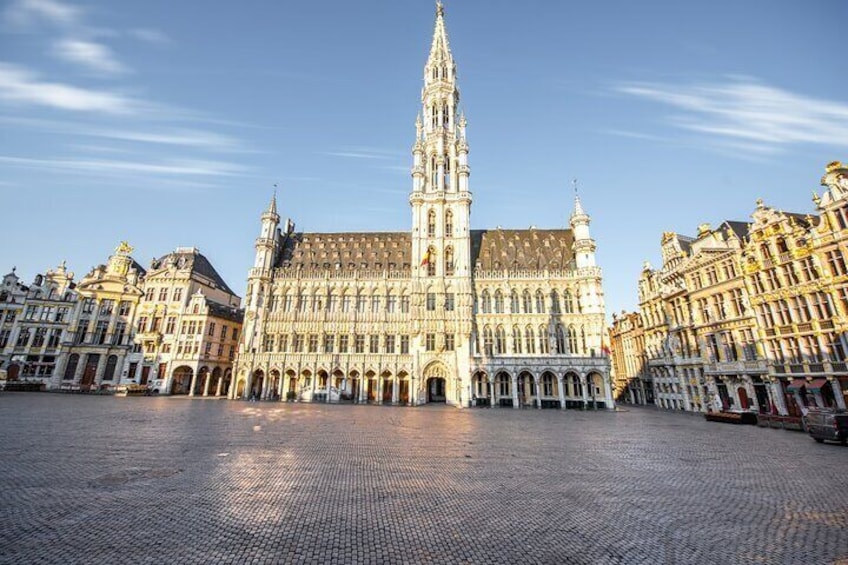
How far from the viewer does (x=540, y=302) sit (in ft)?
149

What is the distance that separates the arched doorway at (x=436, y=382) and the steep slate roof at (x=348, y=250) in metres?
14.2

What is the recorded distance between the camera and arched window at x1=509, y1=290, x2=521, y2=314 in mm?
45219

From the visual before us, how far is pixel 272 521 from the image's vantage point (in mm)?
7035

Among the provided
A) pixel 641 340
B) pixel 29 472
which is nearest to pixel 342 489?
pixel 29 472

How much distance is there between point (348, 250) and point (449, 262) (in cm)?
1586

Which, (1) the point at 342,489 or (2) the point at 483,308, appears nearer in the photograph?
(1) the point at 342,489

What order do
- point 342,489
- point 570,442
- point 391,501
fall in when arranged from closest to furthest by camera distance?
point 391,501 → point 342,489 → point 570,442

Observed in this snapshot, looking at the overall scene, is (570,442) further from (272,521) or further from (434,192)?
(434,192)

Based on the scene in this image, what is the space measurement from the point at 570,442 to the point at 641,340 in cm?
3918

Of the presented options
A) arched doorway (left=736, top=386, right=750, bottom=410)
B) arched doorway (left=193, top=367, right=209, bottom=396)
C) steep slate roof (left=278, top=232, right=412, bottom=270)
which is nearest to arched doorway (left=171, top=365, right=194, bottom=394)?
arched doorway (left=193, top=367, right=209, bottom=396)

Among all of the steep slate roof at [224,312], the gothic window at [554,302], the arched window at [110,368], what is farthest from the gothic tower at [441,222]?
the arched window at [110,368]

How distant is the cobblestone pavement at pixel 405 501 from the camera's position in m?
5.97

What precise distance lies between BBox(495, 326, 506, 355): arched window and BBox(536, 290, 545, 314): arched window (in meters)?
5.19

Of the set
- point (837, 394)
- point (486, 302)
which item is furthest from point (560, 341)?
point (837, 394)
